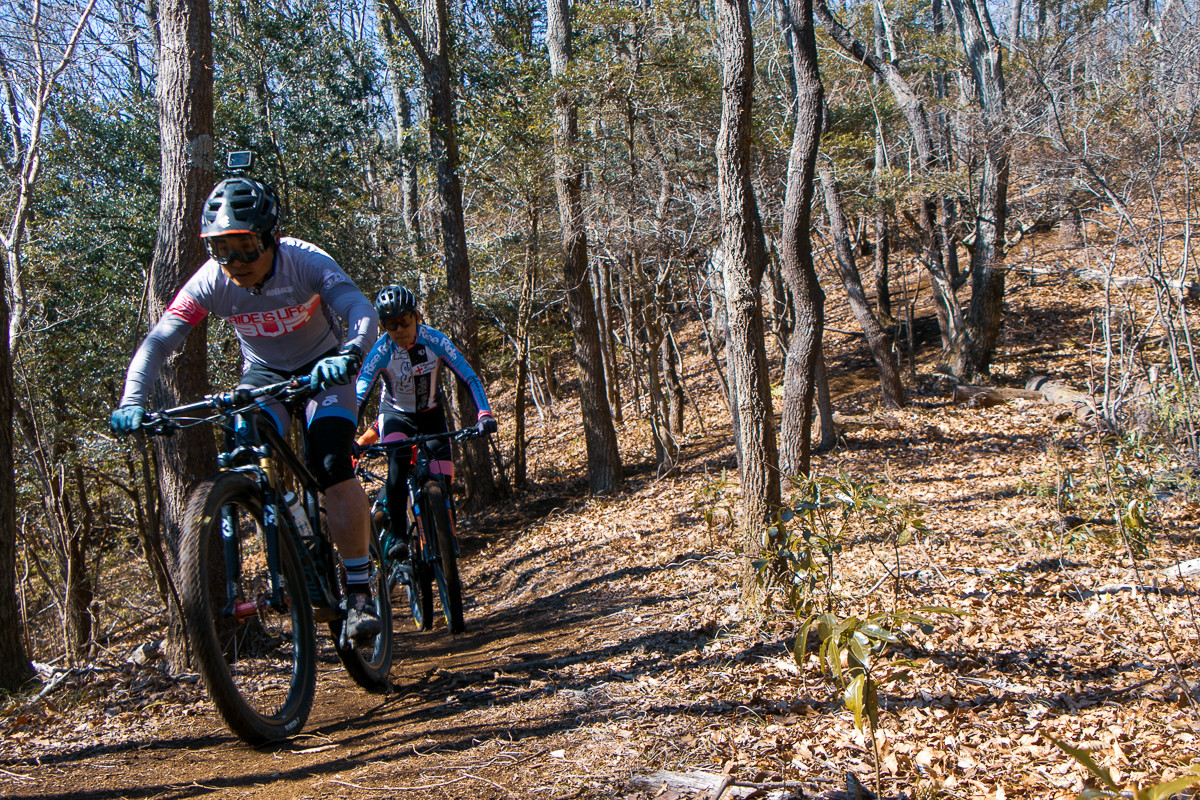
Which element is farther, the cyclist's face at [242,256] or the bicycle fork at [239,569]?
the cyclist's face at [242,256]

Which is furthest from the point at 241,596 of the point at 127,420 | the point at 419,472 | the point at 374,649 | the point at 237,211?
the point at 419,472

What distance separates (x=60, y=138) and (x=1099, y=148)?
1423cm

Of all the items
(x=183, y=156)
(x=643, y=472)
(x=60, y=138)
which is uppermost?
(x=60, y=138)

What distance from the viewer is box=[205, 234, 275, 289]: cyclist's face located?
3.24 m

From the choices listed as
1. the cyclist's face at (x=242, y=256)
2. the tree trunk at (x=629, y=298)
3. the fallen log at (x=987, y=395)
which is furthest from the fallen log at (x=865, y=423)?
the cyclist's face at (x=242, y=256)

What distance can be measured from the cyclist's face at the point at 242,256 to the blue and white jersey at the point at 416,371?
1.97 meters

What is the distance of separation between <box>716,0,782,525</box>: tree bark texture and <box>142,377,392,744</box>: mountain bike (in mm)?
2197

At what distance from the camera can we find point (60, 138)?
1013 cm

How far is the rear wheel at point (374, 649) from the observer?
3.55 meters

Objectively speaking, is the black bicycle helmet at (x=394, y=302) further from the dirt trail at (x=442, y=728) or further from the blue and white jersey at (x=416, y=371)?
the dirt trail at (x=442, y=728)

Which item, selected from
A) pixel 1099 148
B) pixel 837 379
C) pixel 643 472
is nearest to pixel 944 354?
pixel 837 379

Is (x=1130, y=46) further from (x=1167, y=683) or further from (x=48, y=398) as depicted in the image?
(x=48, y=398)

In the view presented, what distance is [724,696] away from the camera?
3.33m

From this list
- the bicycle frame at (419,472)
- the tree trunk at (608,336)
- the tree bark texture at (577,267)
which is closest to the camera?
the bicycle frame at (419,472)
